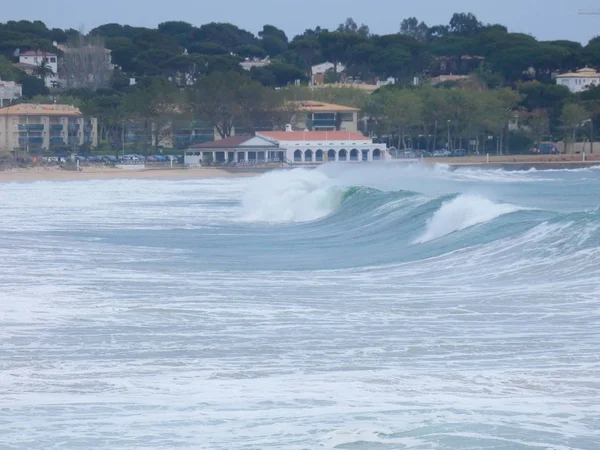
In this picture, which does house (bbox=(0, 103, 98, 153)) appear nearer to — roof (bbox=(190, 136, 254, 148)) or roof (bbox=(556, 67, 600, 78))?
roof (bbox=(190, 136, 254, 148))

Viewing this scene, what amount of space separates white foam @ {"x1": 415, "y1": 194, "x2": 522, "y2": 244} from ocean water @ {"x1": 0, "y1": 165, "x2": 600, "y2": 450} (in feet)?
0.23

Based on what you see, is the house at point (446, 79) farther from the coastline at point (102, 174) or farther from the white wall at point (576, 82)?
the coastline at point (102, 174)

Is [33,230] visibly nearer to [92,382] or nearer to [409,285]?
[409,285]

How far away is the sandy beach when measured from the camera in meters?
60.7

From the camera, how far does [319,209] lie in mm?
33188

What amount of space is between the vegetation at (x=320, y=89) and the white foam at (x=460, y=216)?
176 ft

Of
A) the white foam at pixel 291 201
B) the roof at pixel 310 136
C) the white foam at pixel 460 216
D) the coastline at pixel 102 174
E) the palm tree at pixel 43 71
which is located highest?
the palm tree at pixel 43 71

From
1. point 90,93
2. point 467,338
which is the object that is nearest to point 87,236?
point 467,338

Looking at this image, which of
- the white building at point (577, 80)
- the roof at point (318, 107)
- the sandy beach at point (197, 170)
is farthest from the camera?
the white building at point (577, 80)

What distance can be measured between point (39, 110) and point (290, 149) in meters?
17.3

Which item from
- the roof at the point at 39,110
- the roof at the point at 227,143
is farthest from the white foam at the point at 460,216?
the roof at the point at 39,110

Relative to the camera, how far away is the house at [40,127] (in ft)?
253

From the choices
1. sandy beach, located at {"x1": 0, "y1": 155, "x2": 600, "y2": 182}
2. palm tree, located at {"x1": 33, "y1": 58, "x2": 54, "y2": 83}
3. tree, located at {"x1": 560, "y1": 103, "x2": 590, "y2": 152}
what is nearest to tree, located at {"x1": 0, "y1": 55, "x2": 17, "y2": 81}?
palm tree, located at {"x1": 33, "y1": 58, "x2": 54, "y2": 83}

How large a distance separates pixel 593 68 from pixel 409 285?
96.6 metres
